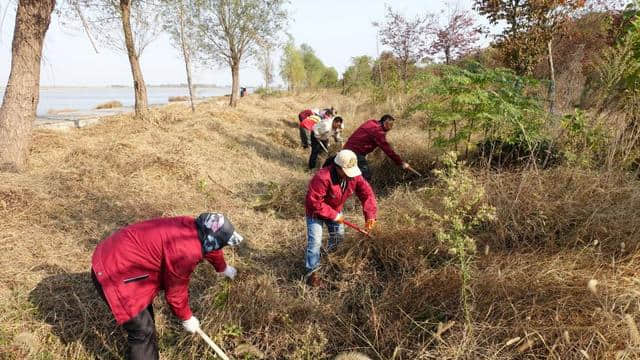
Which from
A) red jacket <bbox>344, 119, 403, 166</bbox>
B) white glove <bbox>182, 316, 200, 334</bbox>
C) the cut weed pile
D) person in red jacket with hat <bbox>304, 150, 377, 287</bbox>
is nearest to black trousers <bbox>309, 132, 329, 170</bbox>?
red jacket <bbox>344, 119, 403, 166</bbox>

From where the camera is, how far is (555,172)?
3.50 m

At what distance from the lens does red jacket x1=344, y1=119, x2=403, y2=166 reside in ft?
16.9

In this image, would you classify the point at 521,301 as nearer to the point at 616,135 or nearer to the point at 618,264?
the point at 618,264

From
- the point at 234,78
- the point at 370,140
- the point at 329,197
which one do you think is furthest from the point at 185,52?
the point at 329,197

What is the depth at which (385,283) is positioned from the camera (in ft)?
9.89

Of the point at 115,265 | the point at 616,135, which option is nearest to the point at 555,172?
the point at 616,135

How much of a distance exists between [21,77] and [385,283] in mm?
6175

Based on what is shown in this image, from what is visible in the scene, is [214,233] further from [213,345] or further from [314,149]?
[314,149]

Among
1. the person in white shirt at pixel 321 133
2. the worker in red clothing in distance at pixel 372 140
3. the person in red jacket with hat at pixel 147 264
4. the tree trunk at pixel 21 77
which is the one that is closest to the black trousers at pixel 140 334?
the person in red jacket with hat at pixel 147 264

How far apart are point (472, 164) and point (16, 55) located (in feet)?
23.3

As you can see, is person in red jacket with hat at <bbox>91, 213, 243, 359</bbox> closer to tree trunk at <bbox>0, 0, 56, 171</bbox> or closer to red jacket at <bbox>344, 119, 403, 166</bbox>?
red jacket at <bbox>344, 119, 403, 166</bbox>

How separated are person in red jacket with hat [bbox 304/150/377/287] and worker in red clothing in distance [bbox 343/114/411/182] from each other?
6.02 ft

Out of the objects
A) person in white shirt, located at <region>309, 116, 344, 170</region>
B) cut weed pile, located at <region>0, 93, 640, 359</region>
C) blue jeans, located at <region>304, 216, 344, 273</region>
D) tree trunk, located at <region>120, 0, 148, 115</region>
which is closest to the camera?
cut weed pile, located at <region>0, 93, 640, 359</region>

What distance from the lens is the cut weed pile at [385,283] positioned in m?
2.22
